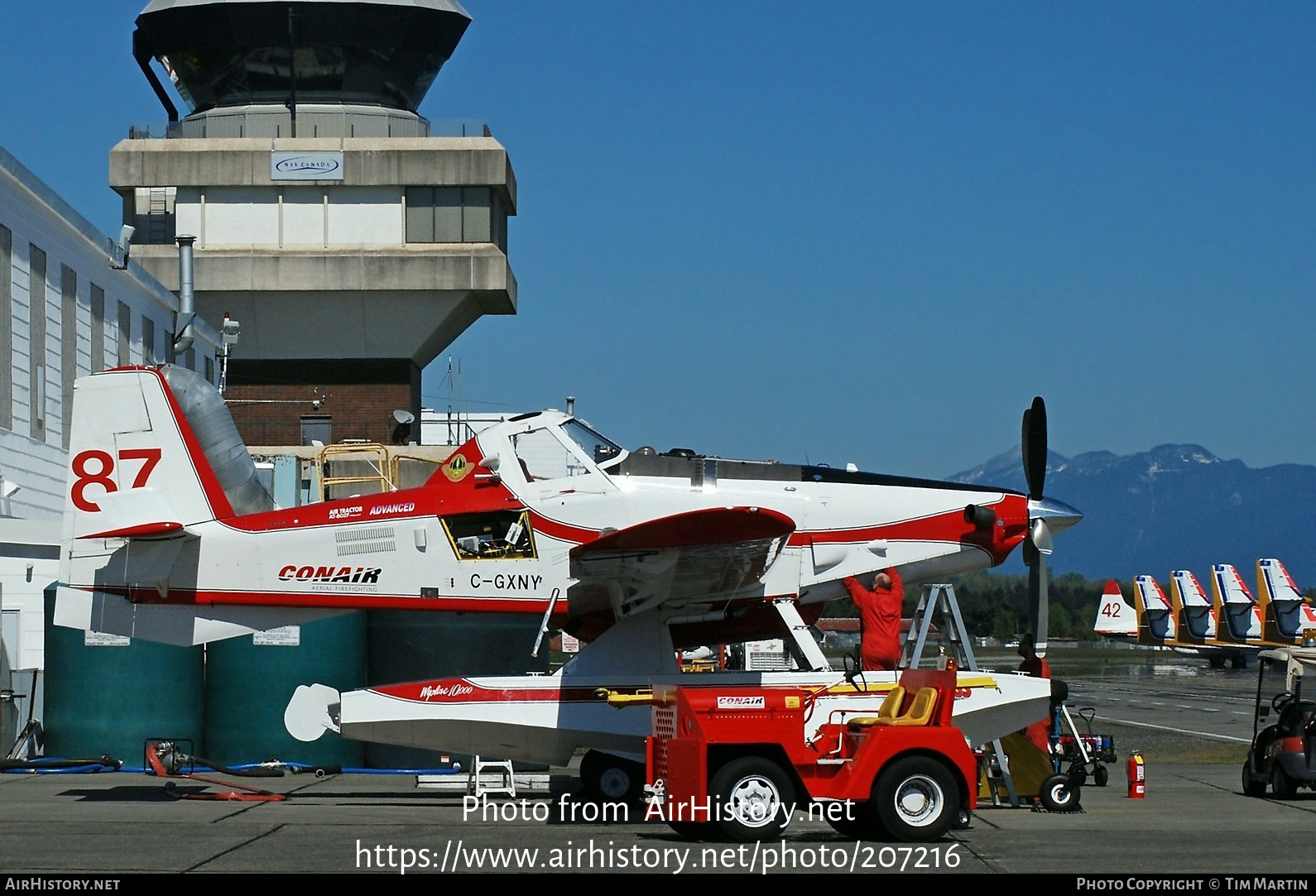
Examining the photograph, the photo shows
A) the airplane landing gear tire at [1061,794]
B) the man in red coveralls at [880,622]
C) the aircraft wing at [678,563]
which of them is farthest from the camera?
the man in red coveralls at [880,622]

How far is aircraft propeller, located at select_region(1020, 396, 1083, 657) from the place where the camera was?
14.8 metres

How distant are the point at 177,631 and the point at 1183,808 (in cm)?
971

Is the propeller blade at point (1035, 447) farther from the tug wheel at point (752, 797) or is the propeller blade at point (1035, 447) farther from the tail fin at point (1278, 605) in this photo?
the tail fin at point (1278, 605)

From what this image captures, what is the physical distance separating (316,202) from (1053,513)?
34.0 metres

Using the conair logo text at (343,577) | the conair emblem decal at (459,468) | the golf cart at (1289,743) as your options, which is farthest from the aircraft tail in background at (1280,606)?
the conair logo text at (343,577)

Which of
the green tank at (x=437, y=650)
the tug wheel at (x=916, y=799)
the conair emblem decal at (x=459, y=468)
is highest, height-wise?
the conair emblem decal at (x=459, y=468)

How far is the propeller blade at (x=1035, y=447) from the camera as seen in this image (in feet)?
50.4

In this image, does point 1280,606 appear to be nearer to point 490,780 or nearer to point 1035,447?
point 1035,447

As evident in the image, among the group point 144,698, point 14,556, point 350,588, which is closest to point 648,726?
point 350,588

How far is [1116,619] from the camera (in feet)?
269

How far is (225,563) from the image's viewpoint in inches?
590

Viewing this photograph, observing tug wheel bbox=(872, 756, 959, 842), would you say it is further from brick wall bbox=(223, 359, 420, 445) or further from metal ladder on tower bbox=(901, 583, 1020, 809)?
brick wall bbox=(223, 359, 420, 445)

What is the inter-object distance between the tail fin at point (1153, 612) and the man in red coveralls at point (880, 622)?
65094mm

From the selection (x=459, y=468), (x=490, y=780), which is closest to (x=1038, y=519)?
(x=459, y=468)
